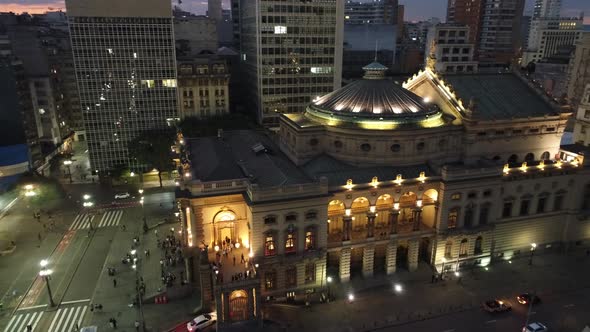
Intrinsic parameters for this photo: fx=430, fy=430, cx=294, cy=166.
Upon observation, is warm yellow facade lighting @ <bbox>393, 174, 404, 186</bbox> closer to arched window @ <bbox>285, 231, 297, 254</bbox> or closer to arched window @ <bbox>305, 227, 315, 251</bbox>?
Answer: arched window @ <bbox>305, 227, 315, 251</bbox>

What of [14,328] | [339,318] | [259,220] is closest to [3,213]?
[14,328]

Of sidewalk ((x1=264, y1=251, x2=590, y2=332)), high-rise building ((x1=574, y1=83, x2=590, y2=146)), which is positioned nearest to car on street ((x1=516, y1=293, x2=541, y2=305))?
sidewalk ((x1=264, y1=251, x2=590, y2=332))

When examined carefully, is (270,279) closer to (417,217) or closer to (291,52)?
A: (417,217)

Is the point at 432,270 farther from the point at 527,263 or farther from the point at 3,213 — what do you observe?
the point at 3,213

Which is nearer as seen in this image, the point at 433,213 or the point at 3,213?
the point at 433,213

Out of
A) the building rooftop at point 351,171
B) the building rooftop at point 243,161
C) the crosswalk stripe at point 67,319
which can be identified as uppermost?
the building rooftop at point 243,161

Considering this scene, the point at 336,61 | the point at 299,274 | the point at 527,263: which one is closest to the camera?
the point at 299,274

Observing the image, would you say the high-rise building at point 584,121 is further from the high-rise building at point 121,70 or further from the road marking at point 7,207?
the road marking at point 7,207

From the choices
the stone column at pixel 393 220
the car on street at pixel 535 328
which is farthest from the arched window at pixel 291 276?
the car on street at pixel 535 328
